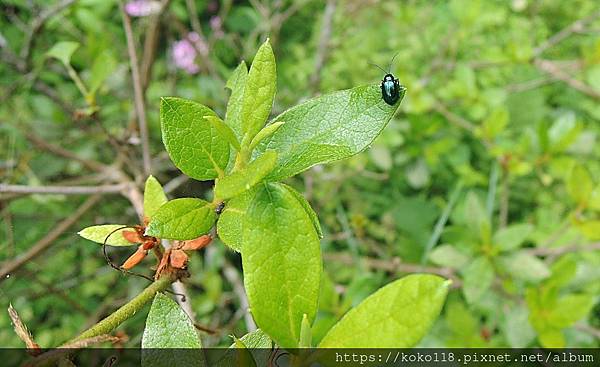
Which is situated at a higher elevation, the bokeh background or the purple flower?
the purple flower

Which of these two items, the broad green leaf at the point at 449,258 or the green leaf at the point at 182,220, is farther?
the broad green leaf at the point at 449,258

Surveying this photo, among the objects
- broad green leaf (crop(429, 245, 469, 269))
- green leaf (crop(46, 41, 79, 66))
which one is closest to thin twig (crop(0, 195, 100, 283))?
green leaf (crop(46, 41, 79, 66))

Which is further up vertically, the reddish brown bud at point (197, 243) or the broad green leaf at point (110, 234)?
the broad green leaf at point (110, 234)

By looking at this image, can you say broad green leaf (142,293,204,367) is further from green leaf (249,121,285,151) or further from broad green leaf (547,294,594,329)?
broad green leaf (547,294,594,329)

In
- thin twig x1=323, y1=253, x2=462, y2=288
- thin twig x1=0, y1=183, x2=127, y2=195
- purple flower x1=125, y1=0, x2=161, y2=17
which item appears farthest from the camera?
purple flower x1=125, y1=0, x2=161, y2=17

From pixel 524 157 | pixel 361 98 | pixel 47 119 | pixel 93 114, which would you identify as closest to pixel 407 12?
pixel 524 157

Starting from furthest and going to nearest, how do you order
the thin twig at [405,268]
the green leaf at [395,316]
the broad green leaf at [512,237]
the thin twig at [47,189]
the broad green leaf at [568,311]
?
1. the thin twig at [405,268]
2. the broad green leaf at [512,237]
3. the broad green leaf at [568,311]
4. the thin twig at [47,189]
5. the green leaf at [395,316]

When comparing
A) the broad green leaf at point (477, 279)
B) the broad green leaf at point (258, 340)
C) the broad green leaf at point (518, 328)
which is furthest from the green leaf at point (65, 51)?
the broad green leaf at point (518, 328)

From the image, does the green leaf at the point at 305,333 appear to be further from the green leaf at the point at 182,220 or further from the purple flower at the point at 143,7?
the purple flower at the point at 143,7
